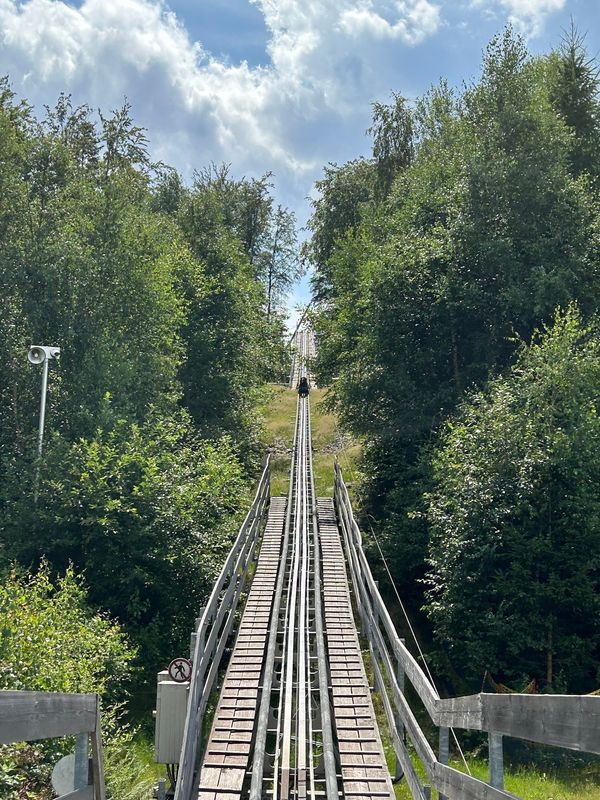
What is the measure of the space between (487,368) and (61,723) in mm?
20067

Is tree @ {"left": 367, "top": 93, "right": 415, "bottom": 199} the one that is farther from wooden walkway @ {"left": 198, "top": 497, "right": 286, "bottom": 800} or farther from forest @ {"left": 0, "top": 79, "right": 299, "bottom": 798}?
wooden walkway @ {"left": 198, "top": 497, "right": 286, "bottom": 800}

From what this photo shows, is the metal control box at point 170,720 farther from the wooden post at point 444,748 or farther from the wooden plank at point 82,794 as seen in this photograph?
the wooden plank at point 82,794

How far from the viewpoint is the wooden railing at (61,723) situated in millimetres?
2424

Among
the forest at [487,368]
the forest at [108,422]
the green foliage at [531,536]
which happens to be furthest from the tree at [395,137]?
the green foliage at [531,536]

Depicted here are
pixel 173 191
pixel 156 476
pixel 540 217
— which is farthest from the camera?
pixel 173 191

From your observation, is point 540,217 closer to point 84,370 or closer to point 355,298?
point 355,298

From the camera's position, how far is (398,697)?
824 cm

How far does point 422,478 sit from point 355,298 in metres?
9.63

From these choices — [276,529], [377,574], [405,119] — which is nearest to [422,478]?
[377,574]

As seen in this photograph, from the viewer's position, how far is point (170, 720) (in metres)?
9.09

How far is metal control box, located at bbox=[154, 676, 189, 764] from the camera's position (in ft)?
29.6

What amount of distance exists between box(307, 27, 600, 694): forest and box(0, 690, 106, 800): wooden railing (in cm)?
1178

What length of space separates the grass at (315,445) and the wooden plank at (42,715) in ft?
85.3

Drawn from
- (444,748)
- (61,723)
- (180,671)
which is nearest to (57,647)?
(180,671)
